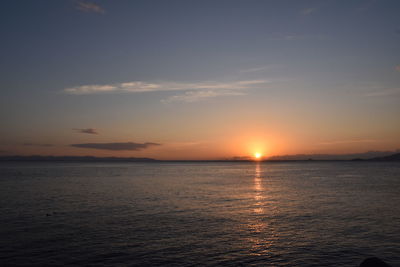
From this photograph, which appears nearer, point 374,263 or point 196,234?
point 374,263

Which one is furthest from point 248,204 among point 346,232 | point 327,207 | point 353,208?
point 346,232

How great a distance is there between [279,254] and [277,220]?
14.0 meters

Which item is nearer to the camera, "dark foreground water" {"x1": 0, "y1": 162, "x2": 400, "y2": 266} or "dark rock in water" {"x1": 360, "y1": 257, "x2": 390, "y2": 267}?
"dark rock in water" {"x1": 360, "y1": 257, "x2": 390, "y2": 267}

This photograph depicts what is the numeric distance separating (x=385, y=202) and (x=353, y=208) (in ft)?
35.4

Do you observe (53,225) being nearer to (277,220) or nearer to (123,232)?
(123,232)

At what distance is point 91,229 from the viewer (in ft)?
107

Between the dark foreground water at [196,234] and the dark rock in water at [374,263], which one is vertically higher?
the dark rock in water at [374,263]

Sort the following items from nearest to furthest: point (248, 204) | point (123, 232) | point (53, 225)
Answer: point (123, 232), point (53, 225), point (248, 204)

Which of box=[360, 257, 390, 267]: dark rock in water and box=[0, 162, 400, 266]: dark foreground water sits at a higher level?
box=[360, 257, 390, 267]: dark rock in water

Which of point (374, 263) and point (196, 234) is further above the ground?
point (374, 263)

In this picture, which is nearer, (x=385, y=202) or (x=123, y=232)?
(x=123, y=232)

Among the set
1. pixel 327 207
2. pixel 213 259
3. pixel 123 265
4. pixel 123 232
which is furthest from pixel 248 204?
pixel 123 265

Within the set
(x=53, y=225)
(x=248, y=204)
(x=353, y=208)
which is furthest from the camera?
(x=248, y=204)

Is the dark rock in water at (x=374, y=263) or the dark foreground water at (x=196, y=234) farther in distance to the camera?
the dark foreground water at (x=196, y=234)
